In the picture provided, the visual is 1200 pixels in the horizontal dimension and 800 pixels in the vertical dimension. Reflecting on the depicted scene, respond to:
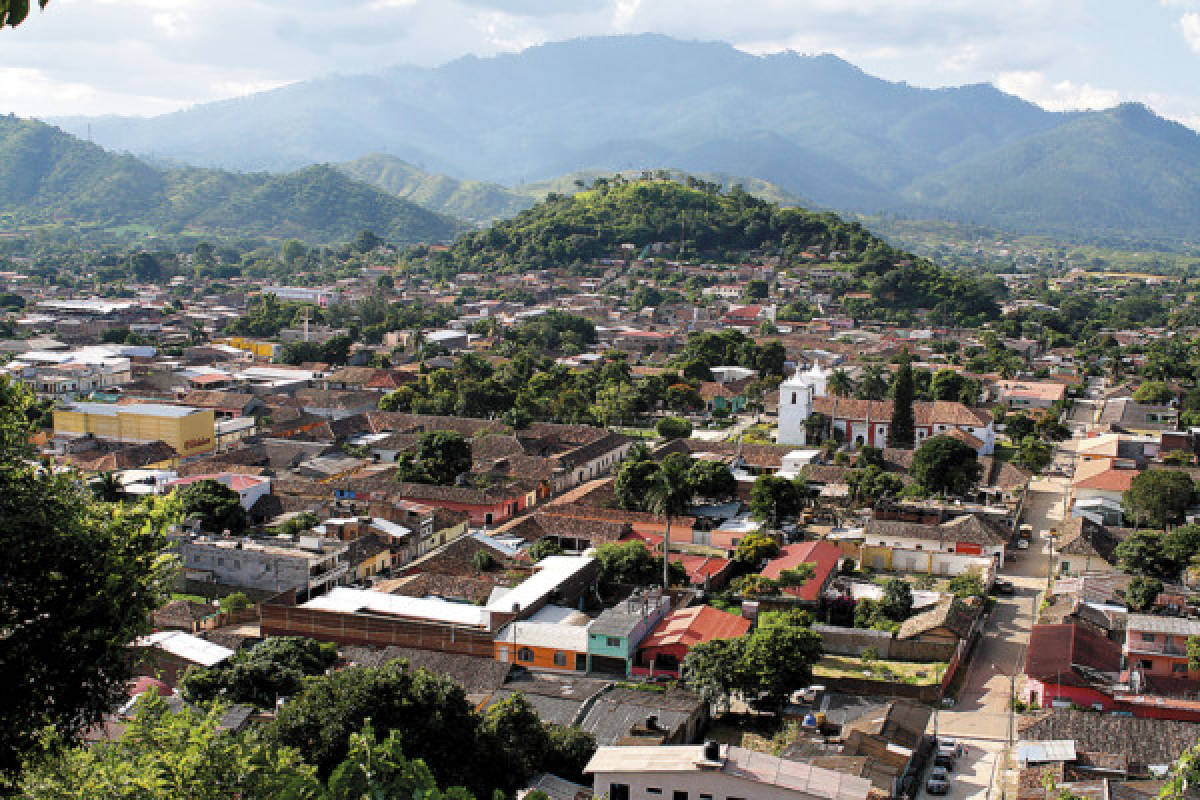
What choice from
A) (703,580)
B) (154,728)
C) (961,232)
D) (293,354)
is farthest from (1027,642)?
(961,232)

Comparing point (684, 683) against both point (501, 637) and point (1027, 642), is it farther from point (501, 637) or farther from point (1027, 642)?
point (1027, 642)

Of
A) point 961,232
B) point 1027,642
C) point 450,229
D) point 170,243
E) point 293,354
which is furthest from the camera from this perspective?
point 961,232

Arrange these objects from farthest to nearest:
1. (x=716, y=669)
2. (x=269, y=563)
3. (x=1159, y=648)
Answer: (x=269, y=563), (x=1159, y=648), (x=716, y=669)

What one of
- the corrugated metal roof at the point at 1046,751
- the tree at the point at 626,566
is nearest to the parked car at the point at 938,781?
the corrugated metal roof at the point at 1046,751

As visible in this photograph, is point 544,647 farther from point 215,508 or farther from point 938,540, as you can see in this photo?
point 938,540

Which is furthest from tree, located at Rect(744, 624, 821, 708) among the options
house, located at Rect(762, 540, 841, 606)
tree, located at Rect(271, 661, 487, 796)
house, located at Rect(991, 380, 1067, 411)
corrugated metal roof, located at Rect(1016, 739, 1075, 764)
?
house, located at Rect(991, 380, 1067, 411)

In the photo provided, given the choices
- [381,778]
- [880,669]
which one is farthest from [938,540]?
[381,778]
